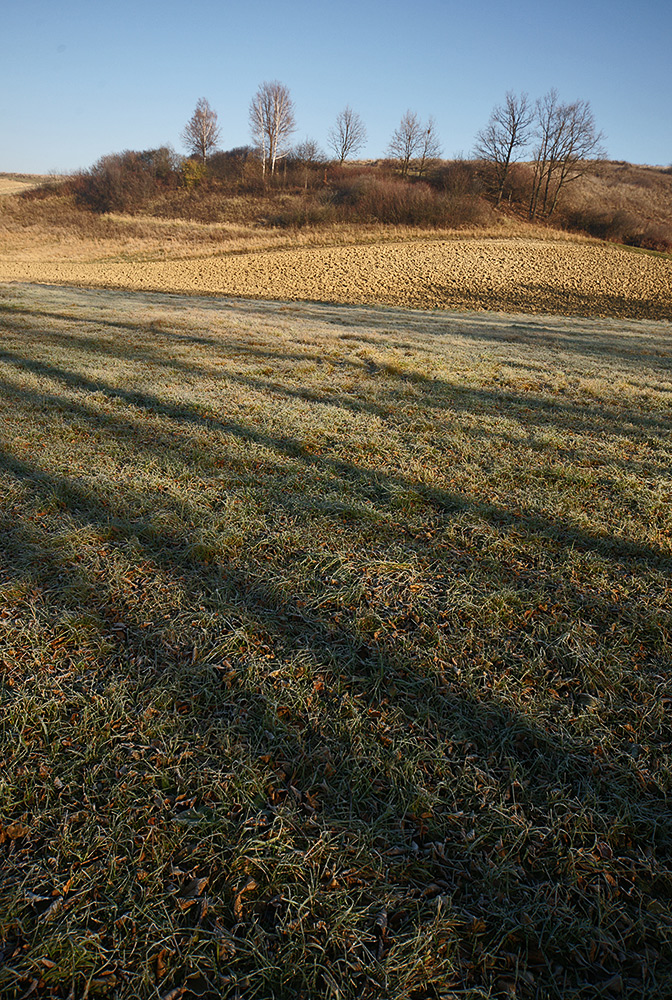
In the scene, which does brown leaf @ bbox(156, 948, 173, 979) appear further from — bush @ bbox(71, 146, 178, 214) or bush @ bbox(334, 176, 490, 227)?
bush @ bbox(71, 146, 178, 214)

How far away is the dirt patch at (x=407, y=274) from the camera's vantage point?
2894 cm

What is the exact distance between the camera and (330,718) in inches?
105

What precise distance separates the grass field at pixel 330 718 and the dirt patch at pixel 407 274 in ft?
81.2

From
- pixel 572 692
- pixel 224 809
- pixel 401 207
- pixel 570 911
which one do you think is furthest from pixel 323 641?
pixel 401 207

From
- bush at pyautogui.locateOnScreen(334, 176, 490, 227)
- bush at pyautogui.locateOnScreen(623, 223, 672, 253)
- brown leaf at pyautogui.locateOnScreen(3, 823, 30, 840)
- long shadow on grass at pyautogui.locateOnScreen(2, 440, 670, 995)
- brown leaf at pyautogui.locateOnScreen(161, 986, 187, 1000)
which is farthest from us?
bush at pyautogui.locateOnScreen(334, 176, 490, 227)

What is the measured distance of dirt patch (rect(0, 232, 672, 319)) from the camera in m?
28.9

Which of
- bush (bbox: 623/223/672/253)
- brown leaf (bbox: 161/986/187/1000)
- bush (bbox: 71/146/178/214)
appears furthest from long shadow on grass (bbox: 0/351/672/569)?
bush (bbox: 71/146/178/214)

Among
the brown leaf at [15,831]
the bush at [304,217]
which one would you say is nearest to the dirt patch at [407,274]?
the bush at [304,217]

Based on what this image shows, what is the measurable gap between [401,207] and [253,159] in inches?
1217

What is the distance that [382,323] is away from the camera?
742 inches

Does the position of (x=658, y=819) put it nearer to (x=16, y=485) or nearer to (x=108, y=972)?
(x=108, y=972)

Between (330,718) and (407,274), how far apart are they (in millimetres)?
37195

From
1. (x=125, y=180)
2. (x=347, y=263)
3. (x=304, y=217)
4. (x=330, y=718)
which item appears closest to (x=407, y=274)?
(x=347, y=263)

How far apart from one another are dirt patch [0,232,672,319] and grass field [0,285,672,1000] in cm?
2475
